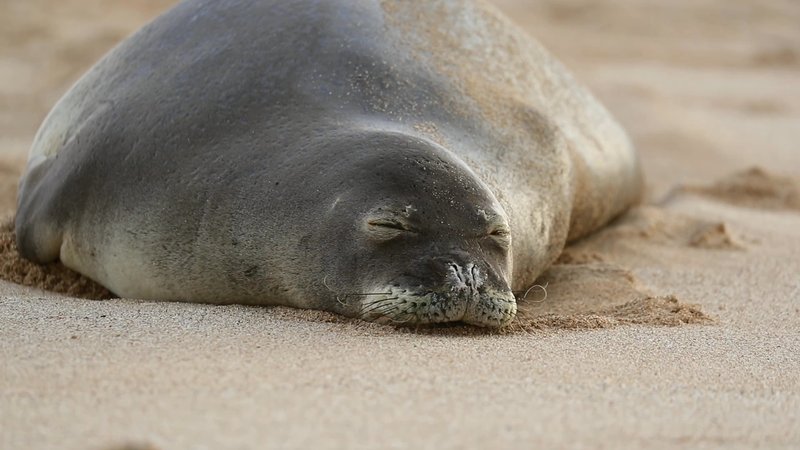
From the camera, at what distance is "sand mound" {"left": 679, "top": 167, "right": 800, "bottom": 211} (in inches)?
275

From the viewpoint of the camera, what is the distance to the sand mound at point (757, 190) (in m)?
6.98

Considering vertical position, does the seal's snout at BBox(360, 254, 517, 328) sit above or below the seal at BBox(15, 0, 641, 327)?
below

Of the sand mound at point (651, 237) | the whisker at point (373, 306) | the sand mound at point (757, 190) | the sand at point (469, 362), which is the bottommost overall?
the sand at point (469, 362)

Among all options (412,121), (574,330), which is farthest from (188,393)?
(412,121)

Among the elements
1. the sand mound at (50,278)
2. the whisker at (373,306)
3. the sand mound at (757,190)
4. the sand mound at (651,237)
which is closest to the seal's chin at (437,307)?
the whisker at (373,306)

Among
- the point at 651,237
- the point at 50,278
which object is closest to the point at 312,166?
the point at 50,278

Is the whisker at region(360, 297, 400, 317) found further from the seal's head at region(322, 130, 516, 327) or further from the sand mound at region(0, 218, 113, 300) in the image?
the sand mound at region(0, 218, 113, 300)

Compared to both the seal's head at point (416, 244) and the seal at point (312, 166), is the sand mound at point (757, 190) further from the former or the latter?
the seal's head at point (416, 244)

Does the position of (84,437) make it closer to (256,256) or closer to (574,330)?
(256,256)

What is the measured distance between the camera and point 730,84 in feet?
42.9

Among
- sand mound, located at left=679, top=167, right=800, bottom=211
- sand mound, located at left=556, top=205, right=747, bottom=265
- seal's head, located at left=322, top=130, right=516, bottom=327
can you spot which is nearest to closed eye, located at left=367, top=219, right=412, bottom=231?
seal's head, located at left=322, top=130, right=516, bottom=327

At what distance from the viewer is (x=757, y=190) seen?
7.21 metres

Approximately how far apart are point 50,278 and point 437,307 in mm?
1607

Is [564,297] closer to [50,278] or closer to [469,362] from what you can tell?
[469,362]
